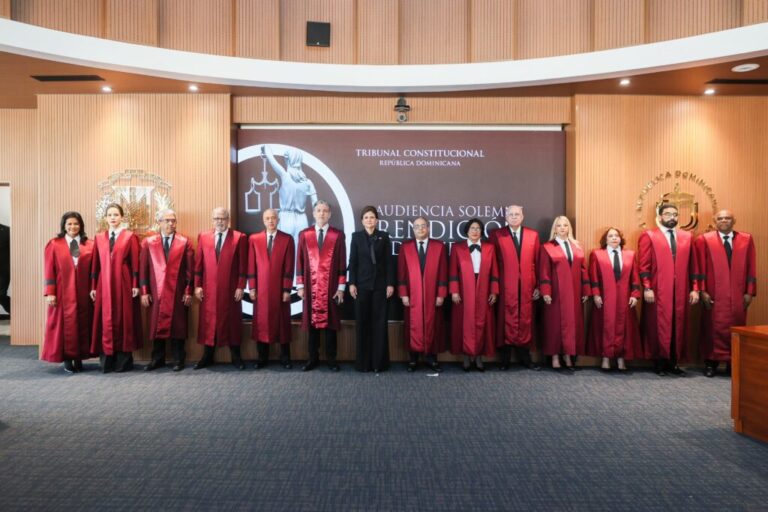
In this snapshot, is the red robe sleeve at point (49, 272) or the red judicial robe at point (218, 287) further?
the red judicial robe at point (218, 287)

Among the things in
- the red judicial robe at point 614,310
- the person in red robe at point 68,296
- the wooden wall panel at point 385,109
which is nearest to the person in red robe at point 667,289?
the red judicial robe at point 614,310

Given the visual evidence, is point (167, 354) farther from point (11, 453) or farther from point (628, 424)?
point (628, 424)

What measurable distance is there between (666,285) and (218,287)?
15.7ft

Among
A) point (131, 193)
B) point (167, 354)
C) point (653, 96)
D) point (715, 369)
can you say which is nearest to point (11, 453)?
point (167, 354)

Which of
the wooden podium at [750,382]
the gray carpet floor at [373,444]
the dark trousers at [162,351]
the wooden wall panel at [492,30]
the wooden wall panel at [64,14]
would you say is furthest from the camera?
the wooden wall panel at [492,30]

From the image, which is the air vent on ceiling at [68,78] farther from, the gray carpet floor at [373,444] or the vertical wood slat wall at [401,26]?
the gray carpet floor at [373,444]

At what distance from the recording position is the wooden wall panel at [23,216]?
6.23m

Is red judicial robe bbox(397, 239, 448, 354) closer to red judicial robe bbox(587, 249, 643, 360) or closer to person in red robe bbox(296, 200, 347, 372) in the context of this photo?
person in red robe bbox(296, 200, 347, 372)

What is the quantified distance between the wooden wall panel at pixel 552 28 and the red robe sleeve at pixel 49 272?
5492 mm

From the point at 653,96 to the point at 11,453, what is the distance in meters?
6.84

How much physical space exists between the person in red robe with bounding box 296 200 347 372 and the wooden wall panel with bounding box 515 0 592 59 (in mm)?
2976

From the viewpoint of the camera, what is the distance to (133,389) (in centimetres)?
435

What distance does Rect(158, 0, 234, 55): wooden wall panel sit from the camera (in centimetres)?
515

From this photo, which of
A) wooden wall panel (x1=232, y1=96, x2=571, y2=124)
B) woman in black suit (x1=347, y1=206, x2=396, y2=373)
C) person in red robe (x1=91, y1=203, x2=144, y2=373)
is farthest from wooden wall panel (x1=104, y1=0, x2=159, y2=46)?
woman in black suit (x1=347, y1=206, x2=396, y2=373)
